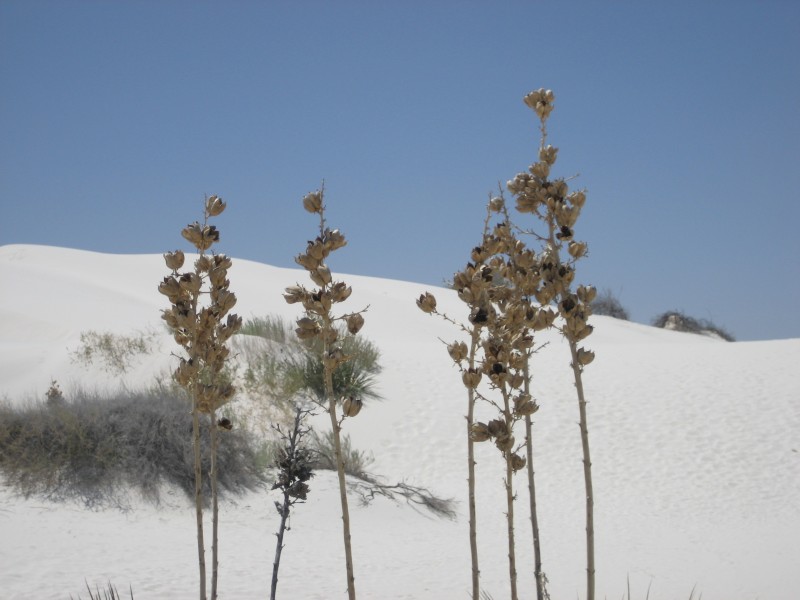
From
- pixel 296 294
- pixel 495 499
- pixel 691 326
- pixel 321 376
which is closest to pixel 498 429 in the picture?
pixel 296 294

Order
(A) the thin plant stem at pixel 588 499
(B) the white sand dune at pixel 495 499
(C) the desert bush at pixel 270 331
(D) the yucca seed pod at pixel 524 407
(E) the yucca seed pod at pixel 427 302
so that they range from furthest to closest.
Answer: (C) the desert bush at pixel 270 331 → (B) the white sand dune at pixel 495 499 → (E) the yucca seed pod at pixel 427 302 → (D) the yucca seed pod at pixel 524 407 → (A) the thin plant stem at pixel 588 499

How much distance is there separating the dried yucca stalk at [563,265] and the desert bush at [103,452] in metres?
6.65

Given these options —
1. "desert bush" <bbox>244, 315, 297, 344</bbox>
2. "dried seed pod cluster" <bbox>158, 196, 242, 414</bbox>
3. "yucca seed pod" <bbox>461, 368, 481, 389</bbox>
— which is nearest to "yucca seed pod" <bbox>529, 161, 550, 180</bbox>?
"yucca seed pod" <bbox>461, 368, 481, 389</bbox>

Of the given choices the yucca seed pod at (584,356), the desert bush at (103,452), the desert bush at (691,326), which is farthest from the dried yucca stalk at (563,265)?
the desert bush at (691,326)

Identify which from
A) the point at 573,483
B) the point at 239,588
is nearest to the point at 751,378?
the point at 573,483

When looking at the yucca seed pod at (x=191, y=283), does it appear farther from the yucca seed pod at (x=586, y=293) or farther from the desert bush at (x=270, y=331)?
the desert bush at (x=270, y=331)

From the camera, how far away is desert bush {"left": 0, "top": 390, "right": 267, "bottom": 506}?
28.2 feet

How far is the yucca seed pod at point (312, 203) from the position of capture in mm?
3268

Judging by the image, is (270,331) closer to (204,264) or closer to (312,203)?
(204,264)

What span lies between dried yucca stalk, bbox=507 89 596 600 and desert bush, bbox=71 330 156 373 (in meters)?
13.0

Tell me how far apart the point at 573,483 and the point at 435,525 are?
337cm

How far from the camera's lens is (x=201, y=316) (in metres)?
3.49

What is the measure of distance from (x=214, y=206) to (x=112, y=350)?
12813mm

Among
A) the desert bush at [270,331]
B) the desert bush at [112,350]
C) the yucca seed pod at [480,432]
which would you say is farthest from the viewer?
the desert bush at [270,331]
